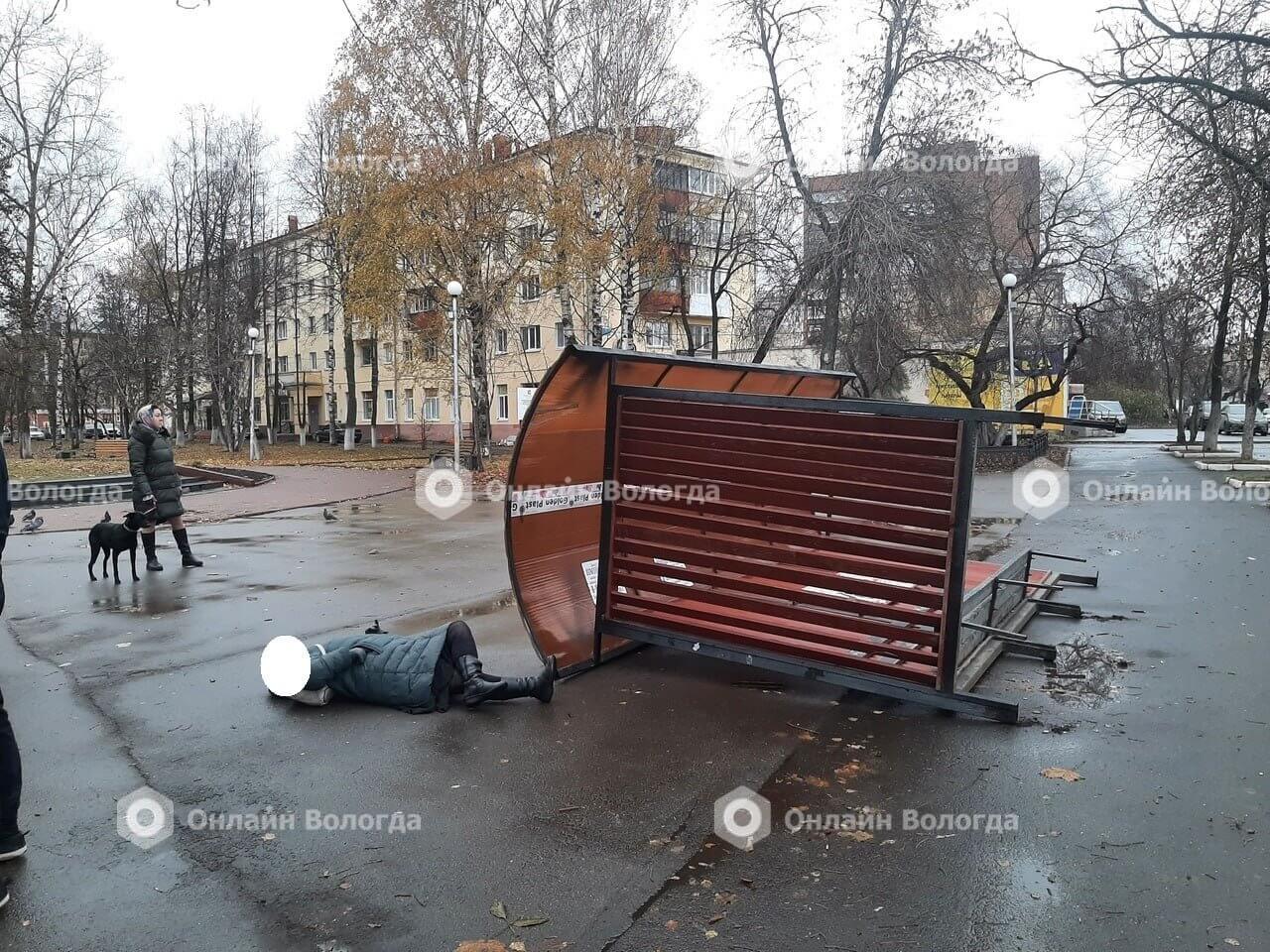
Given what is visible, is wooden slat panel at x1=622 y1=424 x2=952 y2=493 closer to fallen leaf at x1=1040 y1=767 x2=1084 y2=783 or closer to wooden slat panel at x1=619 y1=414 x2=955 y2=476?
wooden slat panel at x1=619 y1=414 x2=955 y2=476

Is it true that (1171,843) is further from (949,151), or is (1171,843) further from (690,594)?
(949,151)

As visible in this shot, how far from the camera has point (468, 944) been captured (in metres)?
2.92

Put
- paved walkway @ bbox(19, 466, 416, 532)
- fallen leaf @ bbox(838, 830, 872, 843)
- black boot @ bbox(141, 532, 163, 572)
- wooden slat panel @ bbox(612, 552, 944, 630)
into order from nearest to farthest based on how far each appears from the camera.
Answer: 1. fallen leaf @ bbox(838, 830, 872, 843)
2. wooden slat panel @ bbox(612, 552, 944, 630)
3. black boot @ bbox(141, 532, 163, 572)
4. paved walkway @ bbox(19, 466, 416, 532)

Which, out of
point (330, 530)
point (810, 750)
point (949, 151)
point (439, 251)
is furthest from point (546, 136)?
point (810, 750)

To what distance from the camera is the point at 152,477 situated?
9.91 metres

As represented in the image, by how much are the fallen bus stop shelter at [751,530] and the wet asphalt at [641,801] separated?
33 cm

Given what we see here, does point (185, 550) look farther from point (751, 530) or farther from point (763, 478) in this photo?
point (763, 478)

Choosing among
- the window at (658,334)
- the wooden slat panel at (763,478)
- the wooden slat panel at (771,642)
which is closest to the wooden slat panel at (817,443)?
the wooden slat panel at (763,478)

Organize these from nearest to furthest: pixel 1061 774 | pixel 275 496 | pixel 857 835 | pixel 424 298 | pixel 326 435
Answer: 1. pixel 857 835
2. pixel 1061 774
3. pixel 275 496
4. pixel 424 298
5. pixel 326 435

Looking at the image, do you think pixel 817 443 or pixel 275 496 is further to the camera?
pixel 275 496

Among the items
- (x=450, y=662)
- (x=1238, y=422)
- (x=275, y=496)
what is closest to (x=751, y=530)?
(x=450, y=662)

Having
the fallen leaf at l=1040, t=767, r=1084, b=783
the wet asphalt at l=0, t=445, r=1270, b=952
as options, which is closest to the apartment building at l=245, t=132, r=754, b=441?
the wet asphalt at l=0, t=445, r=1270, b=952

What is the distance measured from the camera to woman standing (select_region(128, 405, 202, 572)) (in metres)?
9.79

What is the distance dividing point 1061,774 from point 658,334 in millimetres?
31737
